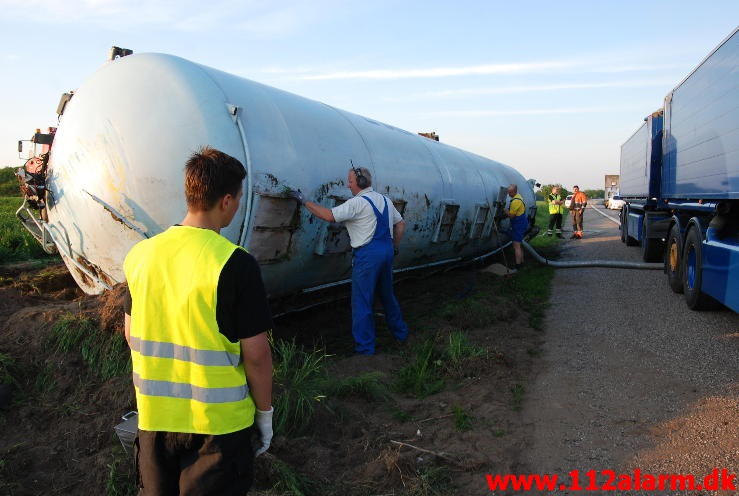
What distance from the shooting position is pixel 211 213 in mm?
2041

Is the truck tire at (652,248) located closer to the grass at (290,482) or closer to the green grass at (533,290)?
the green grass at (533,290)

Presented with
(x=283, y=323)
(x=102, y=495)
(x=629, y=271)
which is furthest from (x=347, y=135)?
(x=629, y=271)

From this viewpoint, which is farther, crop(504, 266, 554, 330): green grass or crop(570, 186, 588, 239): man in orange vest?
crop(570, 186, 588, 239): man in orange vest

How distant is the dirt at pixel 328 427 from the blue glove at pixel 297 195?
1.53 m

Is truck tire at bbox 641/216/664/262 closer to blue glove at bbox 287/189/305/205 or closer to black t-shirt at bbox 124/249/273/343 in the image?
blue glove at bbox 287/189/305/205

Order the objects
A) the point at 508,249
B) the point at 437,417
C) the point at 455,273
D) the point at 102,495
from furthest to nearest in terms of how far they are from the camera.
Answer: the point at 508,249 → the point at 455,273 → the point at 437,417 → the point at 102,495

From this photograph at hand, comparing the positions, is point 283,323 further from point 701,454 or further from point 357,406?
point 701,454

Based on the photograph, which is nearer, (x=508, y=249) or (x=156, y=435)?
(x=156, y=435)

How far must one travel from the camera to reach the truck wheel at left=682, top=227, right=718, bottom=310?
707cm

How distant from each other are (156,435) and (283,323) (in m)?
4.33

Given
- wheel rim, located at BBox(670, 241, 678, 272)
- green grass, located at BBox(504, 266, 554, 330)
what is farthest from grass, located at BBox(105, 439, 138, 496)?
wheel rim, located at BBox(670, 241, 678, 272)

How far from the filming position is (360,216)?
17.5 feet

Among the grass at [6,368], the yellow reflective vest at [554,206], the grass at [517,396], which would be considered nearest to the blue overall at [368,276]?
the grass at [517,396]

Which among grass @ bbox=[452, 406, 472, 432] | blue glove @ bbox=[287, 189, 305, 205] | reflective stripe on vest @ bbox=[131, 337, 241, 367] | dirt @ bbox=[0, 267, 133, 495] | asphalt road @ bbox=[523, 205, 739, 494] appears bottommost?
asphalt road @ bbox=[523, 205, 739, 494]
